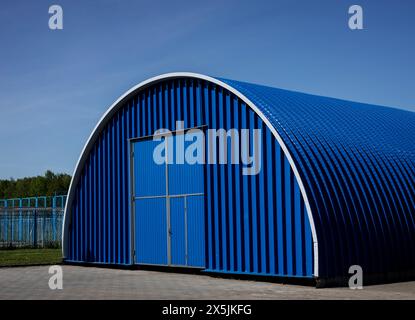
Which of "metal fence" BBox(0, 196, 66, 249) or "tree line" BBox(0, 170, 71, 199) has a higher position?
"tree line" BBox(0, 170, 71, 199)

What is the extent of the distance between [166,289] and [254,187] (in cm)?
369

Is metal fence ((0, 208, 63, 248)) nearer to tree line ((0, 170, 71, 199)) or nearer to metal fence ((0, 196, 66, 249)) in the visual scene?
metal fence ((0, 196, 66, 249))

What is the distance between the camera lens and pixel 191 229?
59.9 ft

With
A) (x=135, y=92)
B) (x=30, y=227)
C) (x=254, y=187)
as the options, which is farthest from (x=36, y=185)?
(x=254, y=187)

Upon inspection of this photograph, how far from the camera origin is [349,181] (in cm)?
1567

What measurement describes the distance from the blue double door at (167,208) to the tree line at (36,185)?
168 feet

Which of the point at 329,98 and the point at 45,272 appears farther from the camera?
the point at 329,98

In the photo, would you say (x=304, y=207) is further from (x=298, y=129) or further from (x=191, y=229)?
(x=191, y=229)

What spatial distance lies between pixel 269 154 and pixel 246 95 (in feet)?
5.71

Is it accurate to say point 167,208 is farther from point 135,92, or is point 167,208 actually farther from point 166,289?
point 166,289

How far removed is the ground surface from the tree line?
177 ft

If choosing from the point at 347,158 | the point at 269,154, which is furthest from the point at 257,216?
the point at 347,158

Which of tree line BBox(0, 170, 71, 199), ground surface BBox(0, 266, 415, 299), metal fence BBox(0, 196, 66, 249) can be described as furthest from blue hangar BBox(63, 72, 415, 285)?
tree line BBox(0, 170, 71, 199)

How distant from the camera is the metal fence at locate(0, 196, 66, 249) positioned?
116 ft
